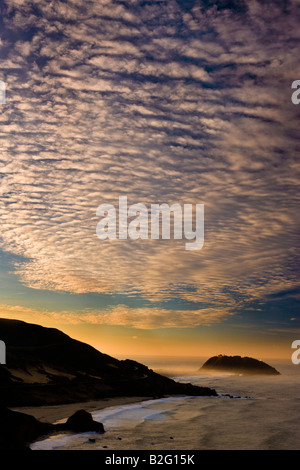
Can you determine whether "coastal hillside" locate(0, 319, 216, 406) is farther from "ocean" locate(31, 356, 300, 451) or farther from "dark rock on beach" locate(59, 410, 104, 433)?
"dark rock on beach" locate(59, 410, 104, 433)

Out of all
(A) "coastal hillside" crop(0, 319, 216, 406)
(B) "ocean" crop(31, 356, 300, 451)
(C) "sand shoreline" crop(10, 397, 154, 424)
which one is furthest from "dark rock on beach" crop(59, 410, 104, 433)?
(A) "coastal hillside" crop(0, 319, 216, 406)

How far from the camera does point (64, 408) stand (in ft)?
156

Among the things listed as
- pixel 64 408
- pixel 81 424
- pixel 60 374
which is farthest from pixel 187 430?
pixel 60 374

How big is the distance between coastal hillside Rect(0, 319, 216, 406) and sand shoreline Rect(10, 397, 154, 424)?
5.93 ft

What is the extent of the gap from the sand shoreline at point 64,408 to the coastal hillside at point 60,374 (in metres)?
1.81

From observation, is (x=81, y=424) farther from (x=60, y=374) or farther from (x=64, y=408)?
(x=60, y=374)

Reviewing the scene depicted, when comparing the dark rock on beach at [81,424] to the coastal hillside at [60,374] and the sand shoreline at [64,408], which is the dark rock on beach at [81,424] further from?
the coastal hillside at [60,374]

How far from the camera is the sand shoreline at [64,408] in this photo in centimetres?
3999

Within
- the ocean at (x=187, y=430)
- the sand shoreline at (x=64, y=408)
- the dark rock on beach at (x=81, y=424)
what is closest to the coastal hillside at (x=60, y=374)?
the sand shoreline at (x=64, y=408)

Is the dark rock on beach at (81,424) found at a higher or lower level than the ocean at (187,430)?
higher

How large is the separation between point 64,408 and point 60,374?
21.0 meters

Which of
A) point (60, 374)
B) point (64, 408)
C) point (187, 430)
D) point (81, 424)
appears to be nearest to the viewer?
point (81, 424)

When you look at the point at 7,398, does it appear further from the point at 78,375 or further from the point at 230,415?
the point at 230,415
